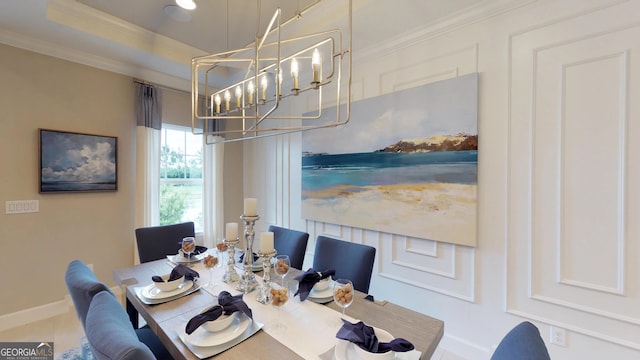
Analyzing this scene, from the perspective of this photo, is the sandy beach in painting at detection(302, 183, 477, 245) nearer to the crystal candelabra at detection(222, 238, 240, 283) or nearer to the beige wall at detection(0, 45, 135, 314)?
the crystal candelabra at detection(222, 238, 240, 283)

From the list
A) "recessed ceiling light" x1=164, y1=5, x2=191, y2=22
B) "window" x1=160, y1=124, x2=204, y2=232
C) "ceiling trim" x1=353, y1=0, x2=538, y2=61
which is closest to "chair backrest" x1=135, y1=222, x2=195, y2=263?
"window" x1=160, y1=124, x2=204, y2=232

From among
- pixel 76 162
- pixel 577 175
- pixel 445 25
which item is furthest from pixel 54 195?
pixel 577 175

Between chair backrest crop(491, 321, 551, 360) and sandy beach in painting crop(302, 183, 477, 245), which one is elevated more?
sandy beach in painting crop(302, 183, 477, 245)

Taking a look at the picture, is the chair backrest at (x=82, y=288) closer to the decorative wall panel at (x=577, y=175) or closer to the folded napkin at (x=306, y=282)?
the folded napkin at (x=306, y=282)

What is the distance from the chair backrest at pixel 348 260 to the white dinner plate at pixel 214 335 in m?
0.80

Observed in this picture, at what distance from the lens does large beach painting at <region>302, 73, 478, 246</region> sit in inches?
79.3

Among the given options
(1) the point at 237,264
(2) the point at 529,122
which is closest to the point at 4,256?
(1) the point at 237,264

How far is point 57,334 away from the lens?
2324 mm

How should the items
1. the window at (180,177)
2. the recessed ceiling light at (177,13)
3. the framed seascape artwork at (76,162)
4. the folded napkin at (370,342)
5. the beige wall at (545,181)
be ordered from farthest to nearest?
1. the window at (180,177)
2. the framed seascape artwork at (76,162)
3. the recessed ceiling light at (177,13)
4. the beige wall at (545,181)
5. the folded napkin at (370,342)

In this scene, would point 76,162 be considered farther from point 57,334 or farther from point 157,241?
point 57,334

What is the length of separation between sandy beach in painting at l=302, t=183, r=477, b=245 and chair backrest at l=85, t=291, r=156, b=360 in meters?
2.00

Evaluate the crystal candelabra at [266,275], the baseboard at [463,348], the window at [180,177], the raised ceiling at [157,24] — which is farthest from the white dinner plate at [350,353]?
the window at [180,177]

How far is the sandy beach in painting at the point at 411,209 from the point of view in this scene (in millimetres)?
2015

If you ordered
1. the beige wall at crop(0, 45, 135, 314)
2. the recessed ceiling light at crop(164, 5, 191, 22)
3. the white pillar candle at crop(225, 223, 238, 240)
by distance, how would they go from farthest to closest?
the beige wall at crop(0, 45, 135, 314) < the recessed ceiling light at crop(164, 5, 191, 22) < the white pillar candle at crop(225, 223, 238, 240)
